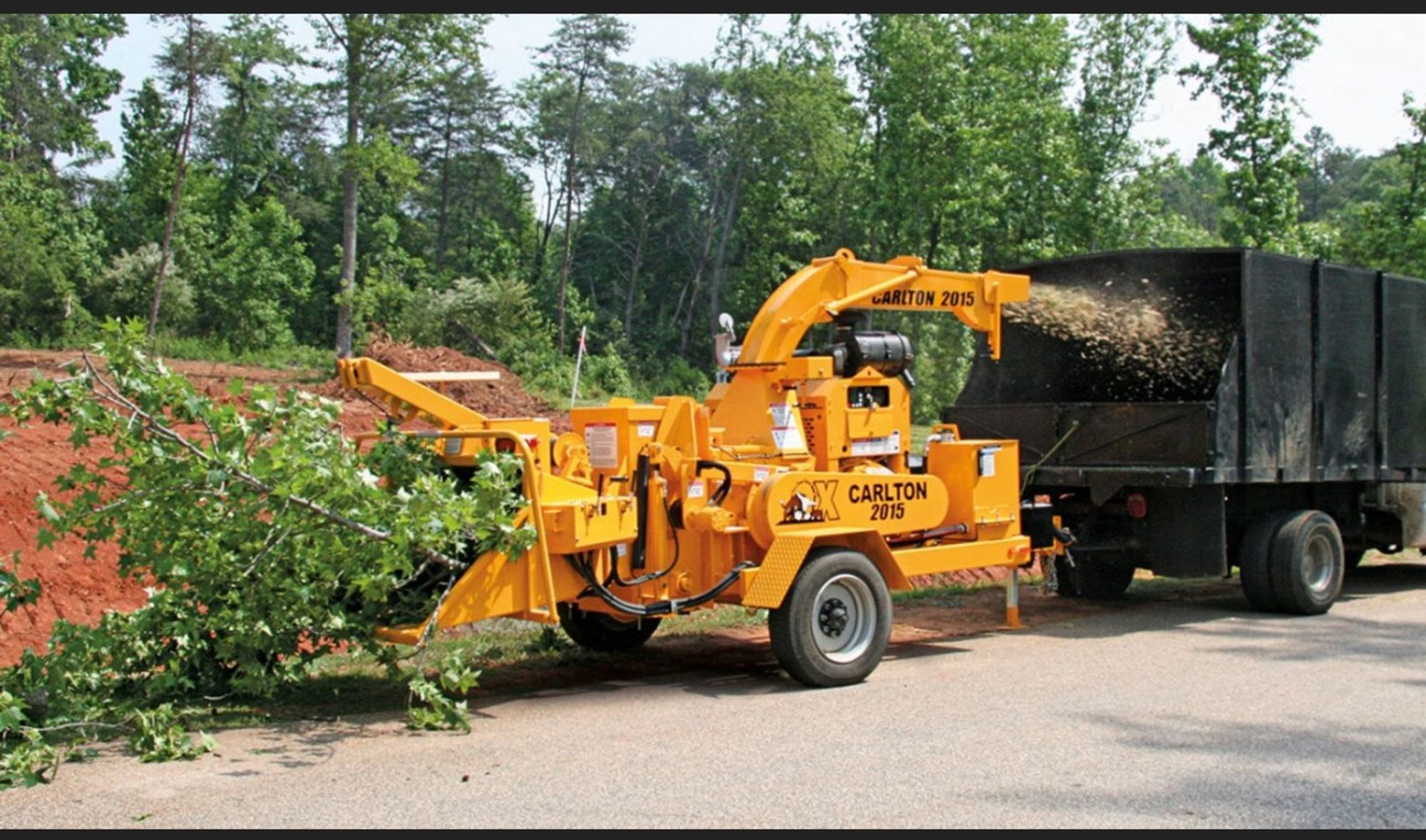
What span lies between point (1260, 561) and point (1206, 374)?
182 centimetres

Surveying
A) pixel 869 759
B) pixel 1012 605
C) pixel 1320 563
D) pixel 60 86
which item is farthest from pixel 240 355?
pixel 869 759

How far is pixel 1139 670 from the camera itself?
390 inches

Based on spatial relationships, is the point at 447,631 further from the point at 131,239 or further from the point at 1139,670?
the point at 131,239

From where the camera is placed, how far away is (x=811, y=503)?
9.62m

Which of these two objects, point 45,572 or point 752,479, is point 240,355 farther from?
point 752,479

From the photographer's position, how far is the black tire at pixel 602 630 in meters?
10.5

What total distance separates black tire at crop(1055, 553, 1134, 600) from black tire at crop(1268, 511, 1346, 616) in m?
1.56

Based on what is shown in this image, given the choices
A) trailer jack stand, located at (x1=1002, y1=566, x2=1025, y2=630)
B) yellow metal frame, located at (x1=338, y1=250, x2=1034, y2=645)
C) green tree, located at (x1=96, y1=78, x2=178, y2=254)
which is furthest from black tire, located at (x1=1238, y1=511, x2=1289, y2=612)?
green tree, located at (x1=96, y1=78, x2=178, y2=254)

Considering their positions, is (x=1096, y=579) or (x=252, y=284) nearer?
(x=1096, y=579)

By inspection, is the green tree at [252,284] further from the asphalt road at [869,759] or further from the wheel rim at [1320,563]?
the asphalt road at [869,759]

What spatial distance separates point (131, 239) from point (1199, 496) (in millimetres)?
44199

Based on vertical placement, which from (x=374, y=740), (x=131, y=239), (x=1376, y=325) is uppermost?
(x=131, y=239)

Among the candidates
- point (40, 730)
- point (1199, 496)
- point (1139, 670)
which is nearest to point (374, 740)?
point (40, 730)

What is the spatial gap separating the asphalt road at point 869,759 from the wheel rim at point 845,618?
288mm
